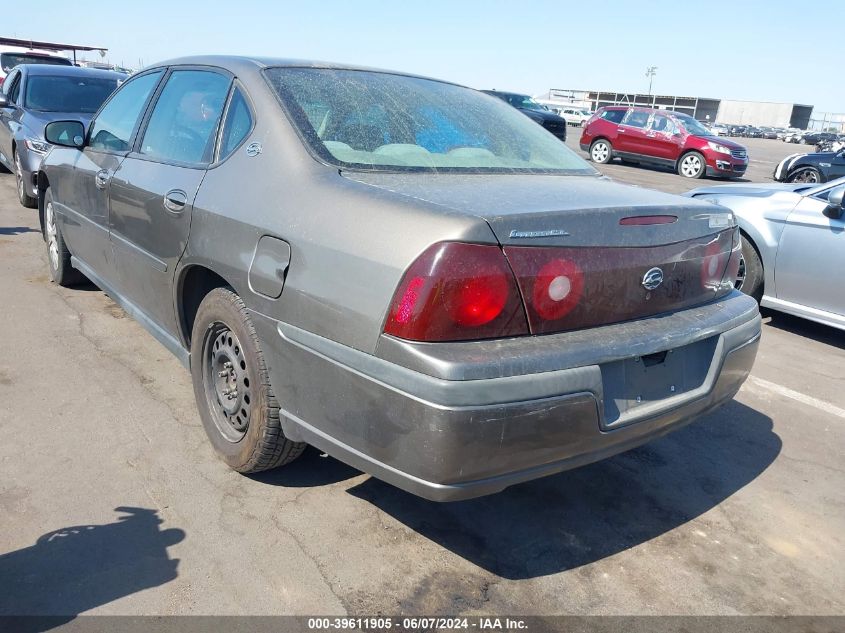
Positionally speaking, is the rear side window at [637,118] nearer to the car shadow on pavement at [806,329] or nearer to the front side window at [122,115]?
the car shadow on pavement at [806,329]

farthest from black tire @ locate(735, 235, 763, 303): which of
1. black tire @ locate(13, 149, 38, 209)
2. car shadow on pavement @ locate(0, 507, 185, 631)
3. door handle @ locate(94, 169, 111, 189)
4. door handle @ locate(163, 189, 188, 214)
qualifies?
black tire @ locate(13, 149, 38, 209)

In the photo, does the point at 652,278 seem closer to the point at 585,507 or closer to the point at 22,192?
the point at 585,507

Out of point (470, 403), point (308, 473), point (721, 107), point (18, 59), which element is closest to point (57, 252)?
point (308, 473)

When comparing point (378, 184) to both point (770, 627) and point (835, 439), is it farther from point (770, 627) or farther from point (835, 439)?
point (835, 439)

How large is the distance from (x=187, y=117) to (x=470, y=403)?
2.16m

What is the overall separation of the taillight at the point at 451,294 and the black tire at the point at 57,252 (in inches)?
150

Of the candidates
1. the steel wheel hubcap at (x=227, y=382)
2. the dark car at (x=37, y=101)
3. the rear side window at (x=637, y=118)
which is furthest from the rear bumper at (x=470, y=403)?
the rear side window at (x=637, y=118)

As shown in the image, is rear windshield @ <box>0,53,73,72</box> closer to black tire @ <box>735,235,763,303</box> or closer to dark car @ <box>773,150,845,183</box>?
black tire @ <box>735,235,763,303</box>

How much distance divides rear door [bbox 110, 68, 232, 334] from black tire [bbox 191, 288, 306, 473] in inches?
13.4

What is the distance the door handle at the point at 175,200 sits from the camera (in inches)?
117

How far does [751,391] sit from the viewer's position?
4266 mm

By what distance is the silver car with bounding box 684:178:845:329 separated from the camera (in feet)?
16.4

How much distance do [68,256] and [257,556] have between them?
350 centimetres

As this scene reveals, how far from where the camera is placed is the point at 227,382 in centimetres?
296
